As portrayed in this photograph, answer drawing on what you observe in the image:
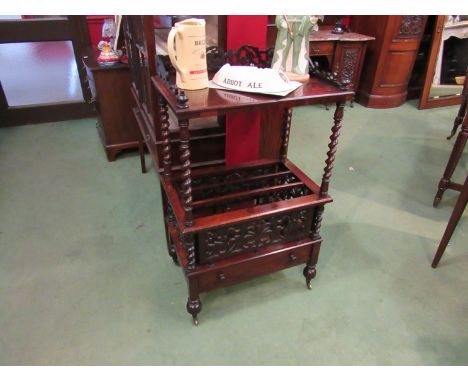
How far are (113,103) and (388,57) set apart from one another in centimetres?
269

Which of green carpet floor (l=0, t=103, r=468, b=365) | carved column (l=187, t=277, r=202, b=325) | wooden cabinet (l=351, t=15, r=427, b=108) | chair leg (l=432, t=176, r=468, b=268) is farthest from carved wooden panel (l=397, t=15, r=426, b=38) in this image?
carved column (l=187, t=277, r=202, b=325)

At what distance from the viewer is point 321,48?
3.26m

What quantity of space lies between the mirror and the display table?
2.72 metres

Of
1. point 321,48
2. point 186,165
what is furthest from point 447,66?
point 186,165

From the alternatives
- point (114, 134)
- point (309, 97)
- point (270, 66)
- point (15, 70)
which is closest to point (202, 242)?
point (309, 97)

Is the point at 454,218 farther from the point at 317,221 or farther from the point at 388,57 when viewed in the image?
the point at 388,57

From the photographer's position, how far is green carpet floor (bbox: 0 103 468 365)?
1.31 metres

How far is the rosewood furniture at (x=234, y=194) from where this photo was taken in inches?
42.2

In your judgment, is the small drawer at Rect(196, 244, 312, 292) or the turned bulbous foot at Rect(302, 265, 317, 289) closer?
the small drawer at Rect(196, 244, 312, 292)

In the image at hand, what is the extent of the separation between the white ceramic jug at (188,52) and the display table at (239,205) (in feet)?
0.16

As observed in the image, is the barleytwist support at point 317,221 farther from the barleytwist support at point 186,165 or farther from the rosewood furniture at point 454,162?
the rosewood furniture at point 454,162

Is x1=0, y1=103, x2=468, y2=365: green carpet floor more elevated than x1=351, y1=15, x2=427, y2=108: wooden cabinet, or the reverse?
x1=351, y1=15, x2=427, y2=108: wooden cabinet

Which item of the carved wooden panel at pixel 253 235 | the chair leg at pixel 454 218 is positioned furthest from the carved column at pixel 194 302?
the chair leg at pixel 454 218

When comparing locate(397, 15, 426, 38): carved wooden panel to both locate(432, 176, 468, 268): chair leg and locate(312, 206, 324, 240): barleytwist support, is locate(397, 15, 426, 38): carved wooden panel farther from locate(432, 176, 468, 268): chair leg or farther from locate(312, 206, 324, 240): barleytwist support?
locate(312, 206, 324, 240): barleytwist support
